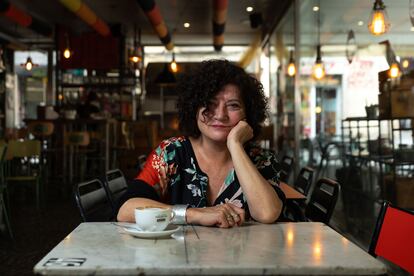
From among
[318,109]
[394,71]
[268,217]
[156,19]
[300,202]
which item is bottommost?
[300,202]

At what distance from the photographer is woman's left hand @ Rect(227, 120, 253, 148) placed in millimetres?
1796

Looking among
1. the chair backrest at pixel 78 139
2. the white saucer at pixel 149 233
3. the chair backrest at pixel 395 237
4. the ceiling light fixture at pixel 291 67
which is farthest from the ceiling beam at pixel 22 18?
the chair backrest at pixel 395 237

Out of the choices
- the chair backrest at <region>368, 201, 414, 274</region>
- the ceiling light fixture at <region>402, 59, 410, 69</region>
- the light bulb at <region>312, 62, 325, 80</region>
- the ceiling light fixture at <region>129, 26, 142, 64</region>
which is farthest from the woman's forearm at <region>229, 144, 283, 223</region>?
the ceiling light fixture at <region>129, 26, 142, 64</region>

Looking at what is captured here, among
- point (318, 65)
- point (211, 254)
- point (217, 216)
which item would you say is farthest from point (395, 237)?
point (318, 65)

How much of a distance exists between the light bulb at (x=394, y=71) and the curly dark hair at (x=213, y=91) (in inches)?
59.1

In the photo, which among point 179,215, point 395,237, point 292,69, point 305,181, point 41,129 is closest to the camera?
point 395,237

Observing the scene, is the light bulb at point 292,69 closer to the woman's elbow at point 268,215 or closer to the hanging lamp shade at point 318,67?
the hanging lamp shade at point 318,67

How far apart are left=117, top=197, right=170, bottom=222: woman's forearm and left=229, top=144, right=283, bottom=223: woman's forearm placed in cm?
29

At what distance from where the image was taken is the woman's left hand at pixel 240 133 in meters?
1.80

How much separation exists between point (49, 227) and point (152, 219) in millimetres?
3862

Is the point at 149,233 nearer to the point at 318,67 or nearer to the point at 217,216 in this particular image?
the point at 217,216

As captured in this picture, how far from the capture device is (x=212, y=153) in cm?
195

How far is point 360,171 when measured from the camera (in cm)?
430

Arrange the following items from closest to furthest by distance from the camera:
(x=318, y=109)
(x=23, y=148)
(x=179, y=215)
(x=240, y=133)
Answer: (x=179, y=215)
(x=240, y=133)
(x=318, y=109)
(x=23, y=148)
